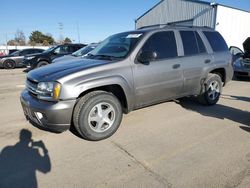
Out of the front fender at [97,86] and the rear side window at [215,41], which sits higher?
the rear side window at [215,41]

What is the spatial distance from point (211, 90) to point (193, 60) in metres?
1.06

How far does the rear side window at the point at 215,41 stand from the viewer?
5.40 metres

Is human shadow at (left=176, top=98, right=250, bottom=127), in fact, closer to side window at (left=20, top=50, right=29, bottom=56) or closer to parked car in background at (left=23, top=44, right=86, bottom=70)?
parked car in background at (left=23, top=44, right=86, bottom=70)

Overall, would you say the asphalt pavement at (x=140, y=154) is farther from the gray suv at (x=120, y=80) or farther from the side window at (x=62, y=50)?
the side window at (x=62, y=50)

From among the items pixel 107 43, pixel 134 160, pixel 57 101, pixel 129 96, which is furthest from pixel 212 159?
pixel 107 43

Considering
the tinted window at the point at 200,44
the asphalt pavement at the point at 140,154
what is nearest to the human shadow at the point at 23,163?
the asphalt pavement at the point at 140,154

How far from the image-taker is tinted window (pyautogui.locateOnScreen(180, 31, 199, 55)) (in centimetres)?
480

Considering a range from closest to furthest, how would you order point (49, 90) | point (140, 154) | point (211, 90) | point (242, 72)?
1. point (140, 154)
2. point (49, 90)
3. point (211, 90)
4. point (242, 72)

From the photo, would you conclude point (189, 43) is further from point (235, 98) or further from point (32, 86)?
point (32, 86)

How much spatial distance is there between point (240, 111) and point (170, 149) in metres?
2.66

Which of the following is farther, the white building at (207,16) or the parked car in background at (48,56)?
the white building at (207,16)

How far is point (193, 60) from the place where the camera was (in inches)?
190

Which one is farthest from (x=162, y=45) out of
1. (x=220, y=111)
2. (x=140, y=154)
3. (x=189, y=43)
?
(x=140, y=154)

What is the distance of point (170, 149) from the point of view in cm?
335
